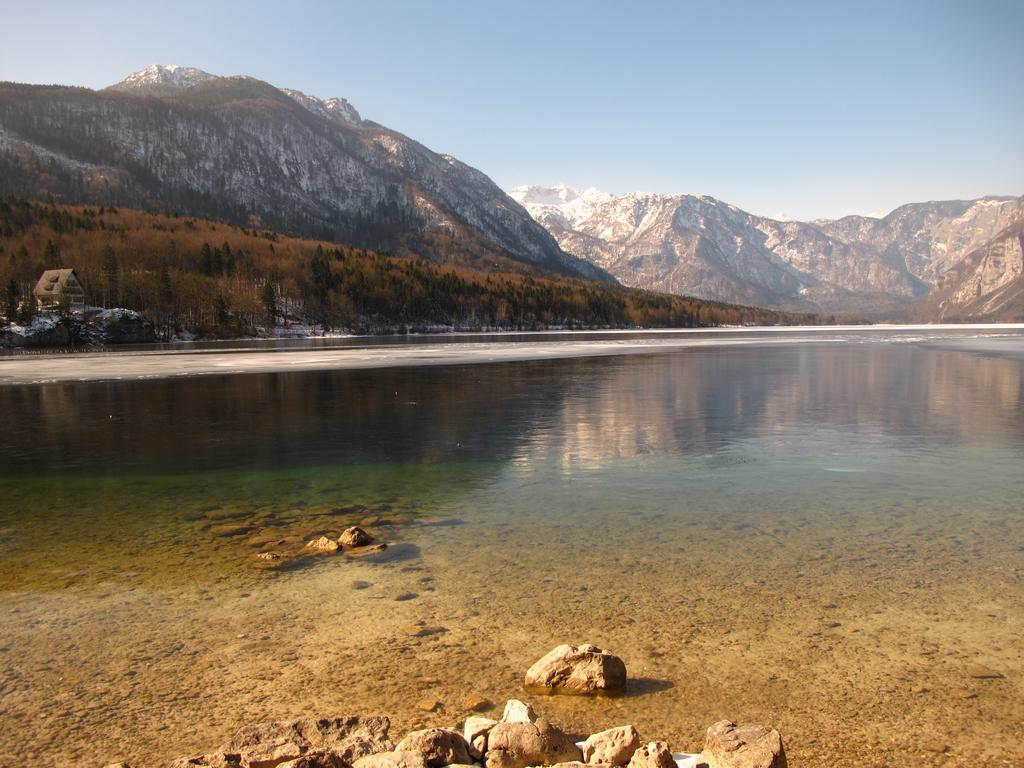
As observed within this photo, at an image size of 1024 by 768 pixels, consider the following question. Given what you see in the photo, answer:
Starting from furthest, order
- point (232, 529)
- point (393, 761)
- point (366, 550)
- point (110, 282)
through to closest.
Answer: point (110, 282)
point (232, 529)
point (366, 550)
point (393, 761)

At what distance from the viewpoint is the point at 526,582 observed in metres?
10.9

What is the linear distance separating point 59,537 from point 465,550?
834 centimetres

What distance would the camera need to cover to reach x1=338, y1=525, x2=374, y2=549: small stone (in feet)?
41.7

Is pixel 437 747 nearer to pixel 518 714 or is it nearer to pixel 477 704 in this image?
pixel 518 714

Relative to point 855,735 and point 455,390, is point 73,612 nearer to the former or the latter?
point 855,735

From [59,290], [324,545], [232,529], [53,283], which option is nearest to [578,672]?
[324,545]

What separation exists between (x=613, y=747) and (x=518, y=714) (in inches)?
35.4

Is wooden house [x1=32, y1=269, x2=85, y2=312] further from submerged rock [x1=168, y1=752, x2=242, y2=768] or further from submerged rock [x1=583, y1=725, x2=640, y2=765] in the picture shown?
submerged rock [x1=583, y1=725, x2=640, y2=765]

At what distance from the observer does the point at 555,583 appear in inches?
424

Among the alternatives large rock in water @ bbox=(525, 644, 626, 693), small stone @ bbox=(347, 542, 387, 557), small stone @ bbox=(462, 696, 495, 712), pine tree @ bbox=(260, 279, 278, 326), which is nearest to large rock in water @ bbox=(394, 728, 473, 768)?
small stone @ bbox=(462, 696, 495, 712)

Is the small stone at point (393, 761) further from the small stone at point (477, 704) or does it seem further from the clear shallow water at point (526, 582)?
the small stone at point (477, 704)

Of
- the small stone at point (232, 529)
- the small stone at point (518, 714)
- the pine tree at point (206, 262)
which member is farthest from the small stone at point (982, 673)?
the pine tree at point (206, 262)

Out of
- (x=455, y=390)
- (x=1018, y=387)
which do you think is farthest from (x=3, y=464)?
(x=1018, y=387)

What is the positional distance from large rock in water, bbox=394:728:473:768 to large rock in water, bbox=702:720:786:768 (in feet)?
6.92
